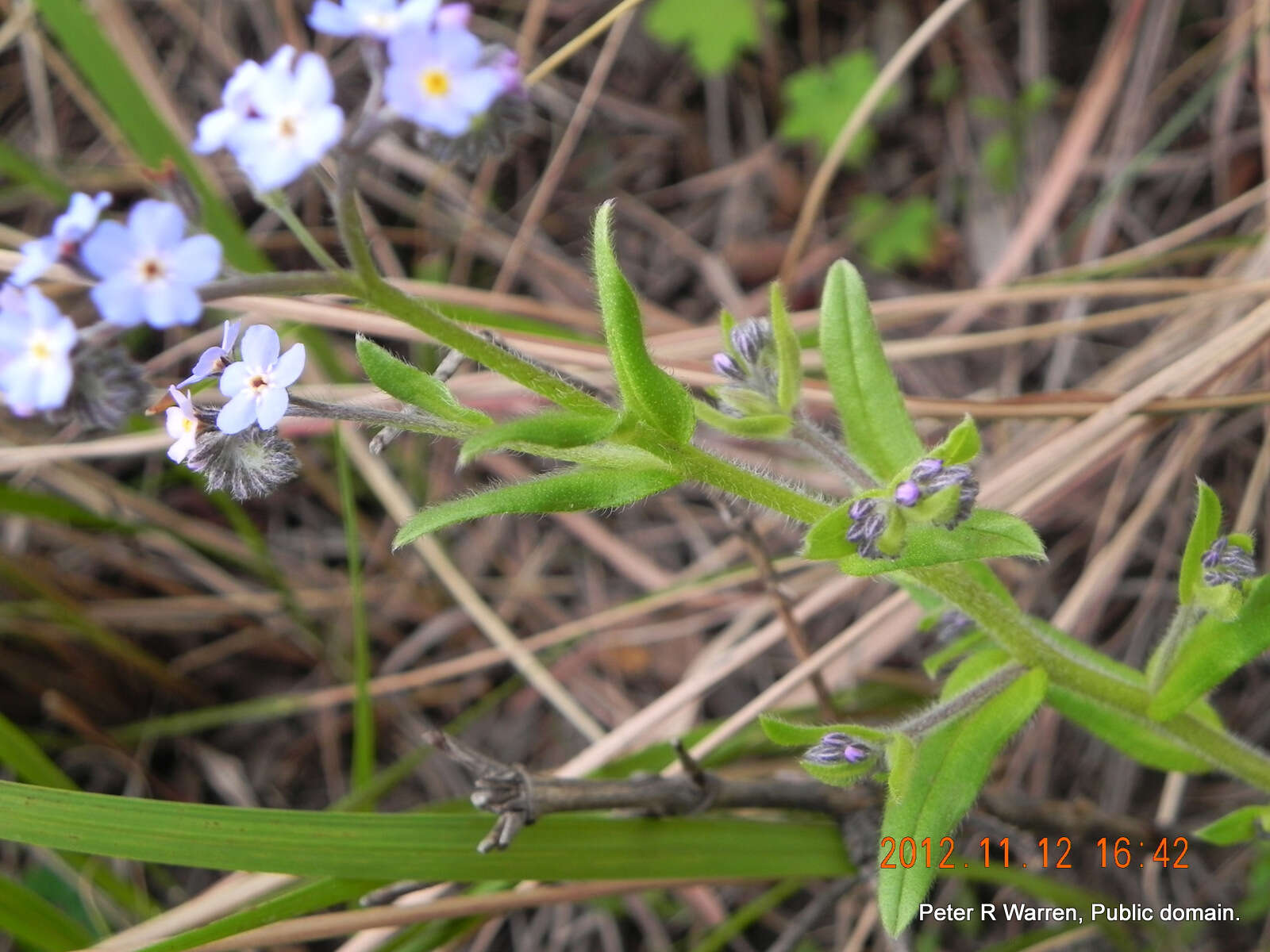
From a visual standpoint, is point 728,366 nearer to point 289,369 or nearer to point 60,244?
point 289,369

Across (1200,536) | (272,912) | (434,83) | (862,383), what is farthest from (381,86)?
(1200,536)

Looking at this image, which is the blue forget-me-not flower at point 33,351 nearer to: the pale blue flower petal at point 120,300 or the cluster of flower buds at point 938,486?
the pale blue flower petal at point 120,300

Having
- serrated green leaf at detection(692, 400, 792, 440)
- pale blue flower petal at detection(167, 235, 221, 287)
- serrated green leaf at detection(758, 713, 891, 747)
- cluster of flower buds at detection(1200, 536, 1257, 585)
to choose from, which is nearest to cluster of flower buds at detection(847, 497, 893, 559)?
serrated green leaf at detection(692, 400, 792, 440)

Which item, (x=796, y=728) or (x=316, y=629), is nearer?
(x=796, y=728)

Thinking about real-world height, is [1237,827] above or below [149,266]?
below

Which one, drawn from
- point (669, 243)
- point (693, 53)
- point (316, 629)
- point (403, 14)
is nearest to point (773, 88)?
point (693, 53)

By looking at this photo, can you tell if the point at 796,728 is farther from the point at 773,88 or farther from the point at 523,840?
the point at 773,88
